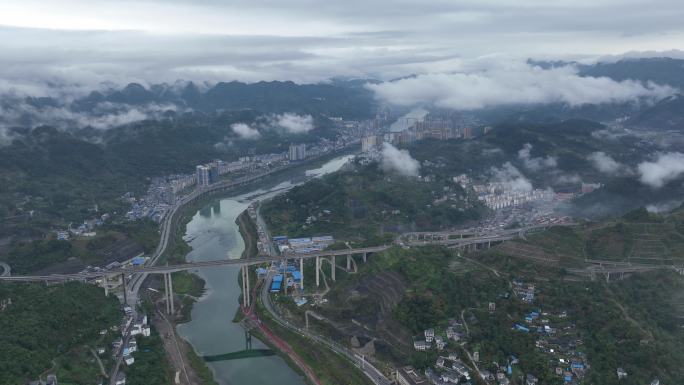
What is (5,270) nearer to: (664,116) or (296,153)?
(296,153)

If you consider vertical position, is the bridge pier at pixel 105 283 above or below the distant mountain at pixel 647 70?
below

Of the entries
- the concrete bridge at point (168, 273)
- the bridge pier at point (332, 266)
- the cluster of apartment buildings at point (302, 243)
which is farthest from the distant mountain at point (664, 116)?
the concrete bridge at point (168, 273)

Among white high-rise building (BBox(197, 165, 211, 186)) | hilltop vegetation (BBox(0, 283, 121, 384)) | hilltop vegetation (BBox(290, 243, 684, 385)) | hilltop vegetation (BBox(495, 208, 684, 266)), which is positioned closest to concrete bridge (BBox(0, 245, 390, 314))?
hilltop vegetation (BBox(0, 283, 121, 384))

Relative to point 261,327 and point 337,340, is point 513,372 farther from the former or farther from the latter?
point 261,327

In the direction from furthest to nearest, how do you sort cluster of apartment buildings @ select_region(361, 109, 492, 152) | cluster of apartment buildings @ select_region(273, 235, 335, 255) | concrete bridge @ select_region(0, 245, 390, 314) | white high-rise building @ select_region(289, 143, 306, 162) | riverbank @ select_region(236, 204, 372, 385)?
1. white high-rise building @ select_region(289, 143, 306, 162)
2. cluster of apartment buildings @ select_region(361, 109, 492, 152)
3. cluster of apartment buildings @ select_region(273, 235, 335, 255)
4. concrete bridge @ select_region(0, 245, 390, 314)
5. riverbank @ select_region(236, 204, 372, 385)

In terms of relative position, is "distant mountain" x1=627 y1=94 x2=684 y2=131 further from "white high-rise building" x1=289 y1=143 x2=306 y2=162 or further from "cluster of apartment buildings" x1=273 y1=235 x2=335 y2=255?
"cluster of apartment buildings" x1=273 y1=235 x2=335 y2=255

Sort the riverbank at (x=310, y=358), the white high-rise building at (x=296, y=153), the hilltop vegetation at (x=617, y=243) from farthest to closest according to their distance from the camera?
the white high-rise building at (x=296, y=153), the hilltop vegetation at (x=617, y=243), the riverbank at (x=310, y=358)

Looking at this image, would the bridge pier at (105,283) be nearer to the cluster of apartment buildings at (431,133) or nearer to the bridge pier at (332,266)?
the bridge pier at (332,266)

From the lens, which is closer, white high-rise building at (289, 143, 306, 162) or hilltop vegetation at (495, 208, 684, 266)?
hilltop vegetation at (495, 208, 684, 266)
